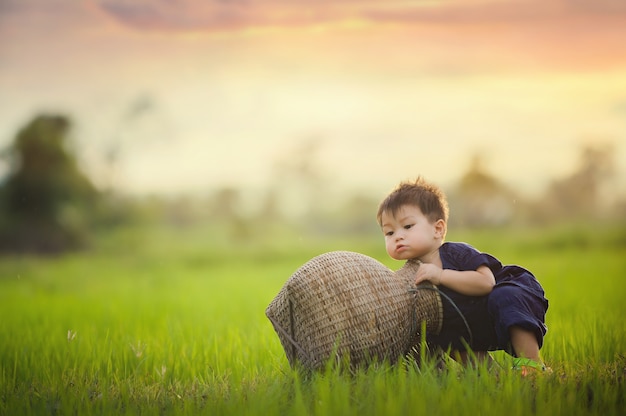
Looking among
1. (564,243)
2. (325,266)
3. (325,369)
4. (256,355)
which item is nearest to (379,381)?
(325,369)

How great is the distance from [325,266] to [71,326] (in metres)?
3.98

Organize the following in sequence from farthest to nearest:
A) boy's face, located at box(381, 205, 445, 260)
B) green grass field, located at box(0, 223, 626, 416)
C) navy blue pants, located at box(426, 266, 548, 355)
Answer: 1. boy's face, located at box(381, 205, 445, 260)
2. navy blue pants, located at box(426, 266, 548, 355)
3. green grass field, located at box(0, 223, 626, 416)

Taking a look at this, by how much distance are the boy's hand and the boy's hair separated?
0.32 meters

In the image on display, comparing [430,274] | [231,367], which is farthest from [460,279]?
[231,367]

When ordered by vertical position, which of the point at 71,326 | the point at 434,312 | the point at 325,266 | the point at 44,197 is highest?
the point at 44,197

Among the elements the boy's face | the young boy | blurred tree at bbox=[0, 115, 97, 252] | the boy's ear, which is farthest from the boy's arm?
blurred tree at bbox=[0, 115, 97, 252]

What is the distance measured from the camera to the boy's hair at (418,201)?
3959 mm

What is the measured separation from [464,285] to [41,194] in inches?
770

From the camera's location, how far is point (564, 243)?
18.0 metres

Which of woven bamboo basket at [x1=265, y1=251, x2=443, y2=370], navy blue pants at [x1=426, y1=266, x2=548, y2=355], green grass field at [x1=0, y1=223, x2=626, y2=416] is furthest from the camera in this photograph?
navy blue pants at [x1=426, y1=266, x2=548, y2=355]

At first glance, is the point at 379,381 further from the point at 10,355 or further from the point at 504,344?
the point at 10,355

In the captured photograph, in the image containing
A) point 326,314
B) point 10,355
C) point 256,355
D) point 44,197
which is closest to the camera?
point 326,314

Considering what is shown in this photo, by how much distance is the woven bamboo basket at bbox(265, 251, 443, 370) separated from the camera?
3613 mm

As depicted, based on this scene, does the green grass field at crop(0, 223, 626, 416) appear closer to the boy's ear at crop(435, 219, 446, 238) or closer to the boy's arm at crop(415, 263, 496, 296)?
the boy's arm at crop(415, 263, 496, 296)
